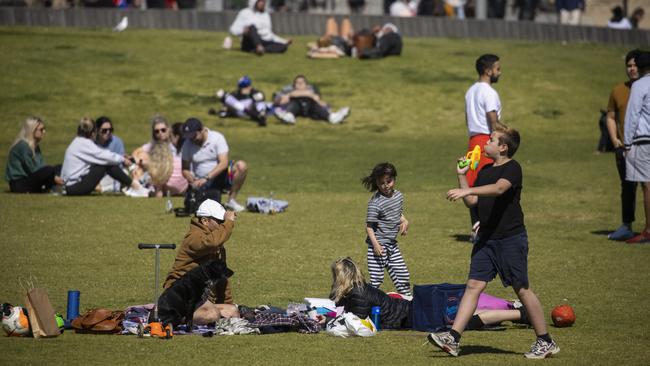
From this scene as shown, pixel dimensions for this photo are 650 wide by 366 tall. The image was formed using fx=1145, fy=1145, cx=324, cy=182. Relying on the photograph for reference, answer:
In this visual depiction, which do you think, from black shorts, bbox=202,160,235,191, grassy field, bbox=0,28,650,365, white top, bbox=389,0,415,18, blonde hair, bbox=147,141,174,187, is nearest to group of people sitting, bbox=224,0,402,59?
grassy field, bbox=0,28,650,365

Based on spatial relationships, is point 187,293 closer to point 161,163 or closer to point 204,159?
point 204,159

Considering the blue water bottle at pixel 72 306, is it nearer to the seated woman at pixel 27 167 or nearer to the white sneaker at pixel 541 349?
the white sneaker at pixel 541 349

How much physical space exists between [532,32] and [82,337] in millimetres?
29453

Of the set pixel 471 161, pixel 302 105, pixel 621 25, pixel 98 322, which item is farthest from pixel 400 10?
pixel 98 322

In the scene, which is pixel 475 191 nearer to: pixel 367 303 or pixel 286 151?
pixel 367 303

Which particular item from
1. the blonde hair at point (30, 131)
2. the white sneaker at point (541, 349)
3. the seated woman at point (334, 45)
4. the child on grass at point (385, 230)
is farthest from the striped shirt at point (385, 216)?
the seated woman at point (334, 45)

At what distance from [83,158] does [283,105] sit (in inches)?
372

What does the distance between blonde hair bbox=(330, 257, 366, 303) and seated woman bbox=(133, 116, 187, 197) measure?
8.80 meters

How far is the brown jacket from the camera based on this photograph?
10.7m

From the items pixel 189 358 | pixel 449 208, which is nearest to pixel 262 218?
pixel 449 208

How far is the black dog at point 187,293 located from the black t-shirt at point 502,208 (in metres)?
2.48

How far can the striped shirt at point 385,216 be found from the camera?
468 inches

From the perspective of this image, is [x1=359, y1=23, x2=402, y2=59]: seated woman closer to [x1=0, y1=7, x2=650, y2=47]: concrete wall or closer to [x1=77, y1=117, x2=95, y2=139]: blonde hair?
[x1=0, y1=7, x2=650, y2=47]: concrete wall

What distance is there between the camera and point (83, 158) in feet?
62.6
